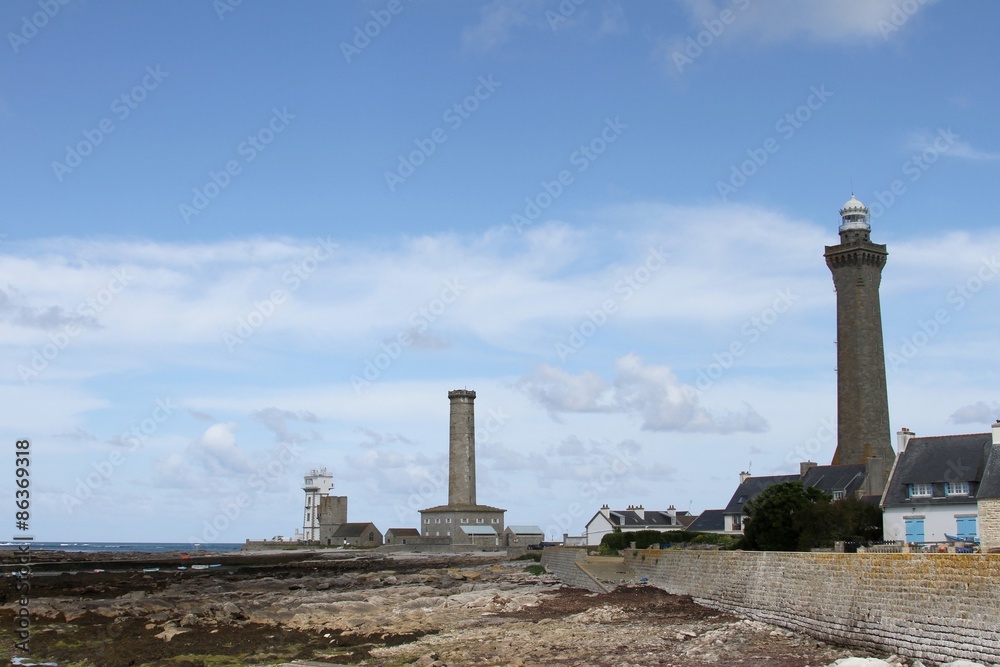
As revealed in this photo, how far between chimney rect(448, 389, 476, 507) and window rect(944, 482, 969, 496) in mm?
58383

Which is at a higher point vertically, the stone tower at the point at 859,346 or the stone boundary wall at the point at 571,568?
the stone tower at the point at 859,346

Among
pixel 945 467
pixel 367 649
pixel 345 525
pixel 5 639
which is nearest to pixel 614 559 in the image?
pixel 945 467

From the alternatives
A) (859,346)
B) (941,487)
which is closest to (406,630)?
(941,487)

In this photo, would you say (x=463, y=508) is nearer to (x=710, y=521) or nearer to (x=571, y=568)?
(x=710, y=521)

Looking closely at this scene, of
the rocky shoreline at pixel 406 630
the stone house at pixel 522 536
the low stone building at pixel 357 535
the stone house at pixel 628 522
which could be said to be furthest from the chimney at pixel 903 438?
the low stone building at pixel 357 535

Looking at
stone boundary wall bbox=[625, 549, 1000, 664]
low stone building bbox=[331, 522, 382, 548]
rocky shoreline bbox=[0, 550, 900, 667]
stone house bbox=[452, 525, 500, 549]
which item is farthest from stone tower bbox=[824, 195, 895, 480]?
low stone building bbox=[331, 522, 382, 548]

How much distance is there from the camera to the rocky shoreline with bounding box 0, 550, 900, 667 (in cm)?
1997

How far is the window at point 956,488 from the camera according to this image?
3297 cm

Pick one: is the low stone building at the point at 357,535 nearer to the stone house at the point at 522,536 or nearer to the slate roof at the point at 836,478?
the stone house at the point at 522,536

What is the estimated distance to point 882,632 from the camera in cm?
1772

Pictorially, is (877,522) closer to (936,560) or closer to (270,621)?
(936,560)

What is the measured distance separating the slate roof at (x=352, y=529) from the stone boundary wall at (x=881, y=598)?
3125 inches

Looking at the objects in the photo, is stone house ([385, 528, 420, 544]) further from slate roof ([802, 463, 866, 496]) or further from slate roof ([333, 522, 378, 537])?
slate roof ([802, 463, 866, 496])

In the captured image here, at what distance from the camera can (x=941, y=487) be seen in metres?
33.7
